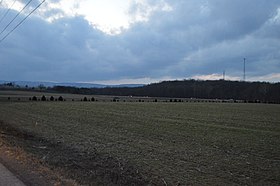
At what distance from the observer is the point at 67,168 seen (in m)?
11.3

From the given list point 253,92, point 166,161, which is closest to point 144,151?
point 166,161

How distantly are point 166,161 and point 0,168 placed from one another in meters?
5.63

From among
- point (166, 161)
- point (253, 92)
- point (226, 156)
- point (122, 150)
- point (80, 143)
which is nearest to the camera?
point (166, 161)

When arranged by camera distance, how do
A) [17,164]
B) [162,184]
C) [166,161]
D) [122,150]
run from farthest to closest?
1. [122,150]
2. [166,161]
3. [17,164]
4. [162,184]

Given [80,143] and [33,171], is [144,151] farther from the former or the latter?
[33,171]

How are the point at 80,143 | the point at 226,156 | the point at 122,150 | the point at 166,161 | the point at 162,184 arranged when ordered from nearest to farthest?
the point at 162,184
the point at 166,161
the point at 226,156
the point at 122,150
the point at 80,143

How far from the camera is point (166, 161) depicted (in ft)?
42.9

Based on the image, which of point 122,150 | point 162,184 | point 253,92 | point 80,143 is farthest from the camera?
point 253,92

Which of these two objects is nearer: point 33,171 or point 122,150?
point 33,171

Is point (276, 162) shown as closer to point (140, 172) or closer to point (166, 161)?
point (166, 161)

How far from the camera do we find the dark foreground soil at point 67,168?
30.8ft

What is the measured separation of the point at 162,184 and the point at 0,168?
4434 mm

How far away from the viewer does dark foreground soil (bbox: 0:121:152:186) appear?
370 inches

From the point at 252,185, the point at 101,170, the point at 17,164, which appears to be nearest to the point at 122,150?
the point at 101,170
